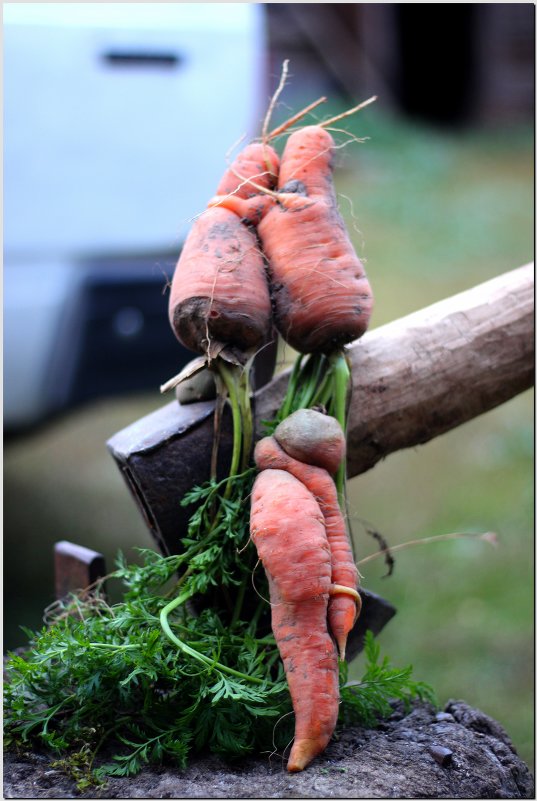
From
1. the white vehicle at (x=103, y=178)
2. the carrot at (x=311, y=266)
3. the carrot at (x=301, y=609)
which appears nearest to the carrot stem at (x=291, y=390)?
the carrot at (x=311, y=266)

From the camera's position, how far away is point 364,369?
1608mm

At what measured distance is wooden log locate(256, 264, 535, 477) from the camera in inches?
63.3

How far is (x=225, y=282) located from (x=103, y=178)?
174 centimetres

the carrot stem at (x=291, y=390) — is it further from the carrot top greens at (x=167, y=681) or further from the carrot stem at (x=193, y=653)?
the carrot stem at (x=193, y=653)

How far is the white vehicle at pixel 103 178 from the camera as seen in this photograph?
280 centimetres

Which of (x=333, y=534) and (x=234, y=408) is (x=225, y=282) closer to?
(x=234, y=408)

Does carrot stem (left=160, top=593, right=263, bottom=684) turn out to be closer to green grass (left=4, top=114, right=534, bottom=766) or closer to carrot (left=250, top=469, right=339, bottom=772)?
carrot (left=250, top=469, right=339, bottom=772)

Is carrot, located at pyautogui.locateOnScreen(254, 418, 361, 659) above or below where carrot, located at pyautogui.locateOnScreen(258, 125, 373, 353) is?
below

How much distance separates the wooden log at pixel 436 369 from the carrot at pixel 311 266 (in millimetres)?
152

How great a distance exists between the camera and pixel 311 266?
1.44m

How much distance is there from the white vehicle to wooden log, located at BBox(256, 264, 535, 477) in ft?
4.46

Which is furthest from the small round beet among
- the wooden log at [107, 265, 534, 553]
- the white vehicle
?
the white vehicle

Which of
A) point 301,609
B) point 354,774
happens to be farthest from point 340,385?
point 354,774

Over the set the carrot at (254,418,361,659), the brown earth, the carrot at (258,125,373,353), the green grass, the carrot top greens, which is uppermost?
the carrot at (258,125,373,353)
